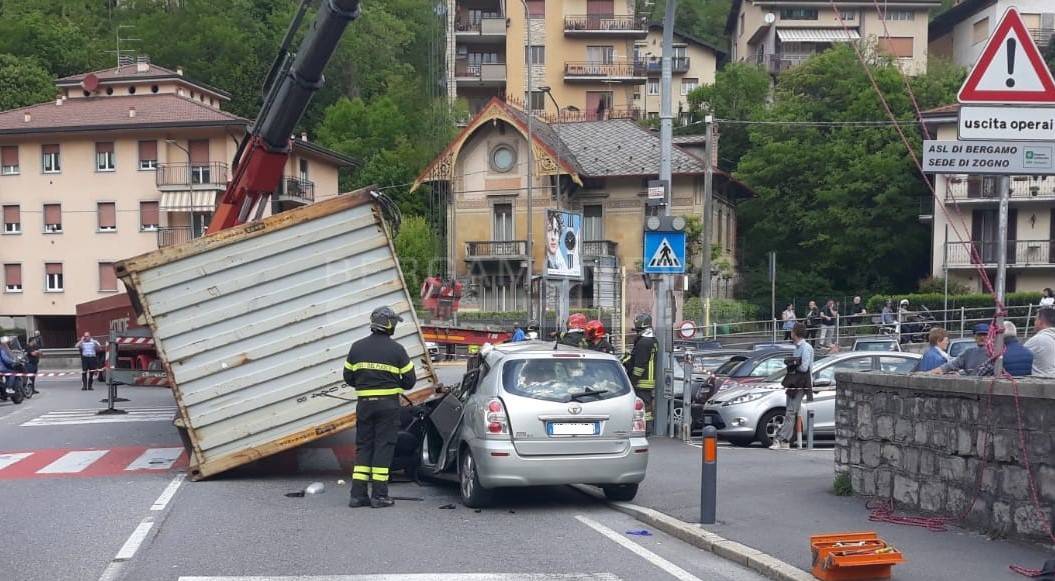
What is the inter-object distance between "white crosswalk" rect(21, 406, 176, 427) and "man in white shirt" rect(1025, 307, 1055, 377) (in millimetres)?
16460

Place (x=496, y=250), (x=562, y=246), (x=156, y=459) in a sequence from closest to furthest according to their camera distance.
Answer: (x=156, y=459) → (x=562, y=246) → (x=496, y=250)

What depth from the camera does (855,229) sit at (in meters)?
53.5

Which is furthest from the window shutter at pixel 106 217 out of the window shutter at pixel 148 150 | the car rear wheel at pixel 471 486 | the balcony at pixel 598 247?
the car rear wheel at pixel 471 486

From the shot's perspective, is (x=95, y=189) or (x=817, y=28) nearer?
(x=95, y=189)

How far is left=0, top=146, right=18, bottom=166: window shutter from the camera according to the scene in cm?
5794

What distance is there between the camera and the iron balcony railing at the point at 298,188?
188 ft

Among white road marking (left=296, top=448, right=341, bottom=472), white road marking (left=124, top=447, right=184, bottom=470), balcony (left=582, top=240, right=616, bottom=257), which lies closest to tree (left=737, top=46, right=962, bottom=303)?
balcony (left=582, top=240, right=616, bottom=257)

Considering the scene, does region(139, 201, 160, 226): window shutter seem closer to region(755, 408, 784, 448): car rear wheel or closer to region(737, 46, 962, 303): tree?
region(737, 46, 962, 303): tree

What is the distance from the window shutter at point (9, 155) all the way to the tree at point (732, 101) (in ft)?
122

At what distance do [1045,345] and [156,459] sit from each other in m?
11.6

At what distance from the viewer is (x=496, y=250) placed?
52969 millimetres

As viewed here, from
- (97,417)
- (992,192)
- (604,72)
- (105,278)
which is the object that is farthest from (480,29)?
(97,417)

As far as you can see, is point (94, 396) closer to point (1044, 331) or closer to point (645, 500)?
point (645, 500)

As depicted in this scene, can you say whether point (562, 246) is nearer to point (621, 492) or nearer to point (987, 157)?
point (621, 492)
